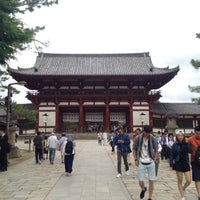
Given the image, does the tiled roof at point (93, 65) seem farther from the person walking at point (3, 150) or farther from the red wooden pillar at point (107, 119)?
the person walking at point (3, 150)

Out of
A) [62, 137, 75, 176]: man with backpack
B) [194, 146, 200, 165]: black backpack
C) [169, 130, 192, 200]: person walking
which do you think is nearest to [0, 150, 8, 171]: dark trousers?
[62, 137, 75, 176]: man with backpack

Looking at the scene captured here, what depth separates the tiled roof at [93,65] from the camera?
3541 cm

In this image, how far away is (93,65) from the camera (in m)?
39.1

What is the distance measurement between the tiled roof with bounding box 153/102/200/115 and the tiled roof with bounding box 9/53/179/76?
16.9 feet

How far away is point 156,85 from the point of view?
36.4 m

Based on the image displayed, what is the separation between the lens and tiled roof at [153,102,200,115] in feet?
119

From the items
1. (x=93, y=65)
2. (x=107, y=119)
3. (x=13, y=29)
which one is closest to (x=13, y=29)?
(x=13, y=29)

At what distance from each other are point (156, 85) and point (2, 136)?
2783 centimetres

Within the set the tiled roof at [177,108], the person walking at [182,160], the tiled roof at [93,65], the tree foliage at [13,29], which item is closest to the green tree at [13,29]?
the tree foliage at [13,29]

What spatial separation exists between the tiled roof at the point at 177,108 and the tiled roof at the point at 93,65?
5151mm

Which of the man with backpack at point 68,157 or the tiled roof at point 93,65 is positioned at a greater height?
the tiled roof at point 93,65

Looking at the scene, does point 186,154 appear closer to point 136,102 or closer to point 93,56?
point 136,102

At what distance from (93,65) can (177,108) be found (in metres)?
13.2

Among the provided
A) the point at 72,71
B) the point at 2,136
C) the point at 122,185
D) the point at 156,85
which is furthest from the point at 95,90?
the point at 122,185
